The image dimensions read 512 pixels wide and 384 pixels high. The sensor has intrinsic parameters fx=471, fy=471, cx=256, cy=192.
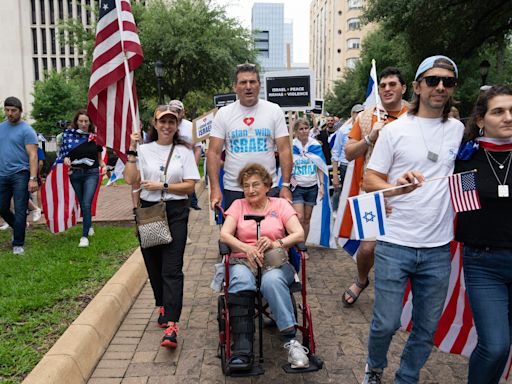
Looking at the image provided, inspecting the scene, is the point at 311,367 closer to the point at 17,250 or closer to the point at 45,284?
the point at 45,284

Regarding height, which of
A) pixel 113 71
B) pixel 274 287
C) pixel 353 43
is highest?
pixel 353 43

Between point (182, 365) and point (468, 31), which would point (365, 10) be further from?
point (182, 365)

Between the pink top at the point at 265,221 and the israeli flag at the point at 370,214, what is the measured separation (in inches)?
40.4

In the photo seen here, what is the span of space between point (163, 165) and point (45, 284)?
1920 mm

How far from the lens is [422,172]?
2.79m

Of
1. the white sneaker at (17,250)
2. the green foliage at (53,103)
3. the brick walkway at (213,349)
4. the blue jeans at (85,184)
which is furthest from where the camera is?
the green foliage at (53,103)

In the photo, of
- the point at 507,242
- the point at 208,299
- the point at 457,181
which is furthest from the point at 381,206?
the point at 208,299

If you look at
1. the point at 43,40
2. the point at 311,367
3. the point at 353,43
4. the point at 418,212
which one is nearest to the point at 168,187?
the point at 311,367

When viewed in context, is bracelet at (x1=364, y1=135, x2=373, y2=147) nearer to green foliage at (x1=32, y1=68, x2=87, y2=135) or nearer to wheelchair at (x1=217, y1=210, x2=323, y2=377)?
wheelchair at (x1=217, y1=210, x2=323, y2=377)

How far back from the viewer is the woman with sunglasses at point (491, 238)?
8.46ft

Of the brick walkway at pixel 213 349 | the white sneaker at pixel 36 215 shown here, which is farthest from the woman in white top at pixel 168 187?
the white sneaker at pixel 36 215

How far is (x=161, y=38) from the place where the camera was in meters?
21.3

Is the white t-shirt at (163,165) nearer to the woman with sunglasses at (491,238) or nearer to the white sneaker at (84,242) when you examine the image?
the woman with sunglasses at (491,238)

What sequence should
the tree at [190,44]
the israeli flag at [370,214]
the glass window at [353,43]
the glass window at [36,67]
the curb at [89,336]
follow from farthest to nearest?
the glass window at [353,43] → the glass window at [36,67] → the tree at [190,44] → the curb at [89,336] → the israeli flag at [370,214]
